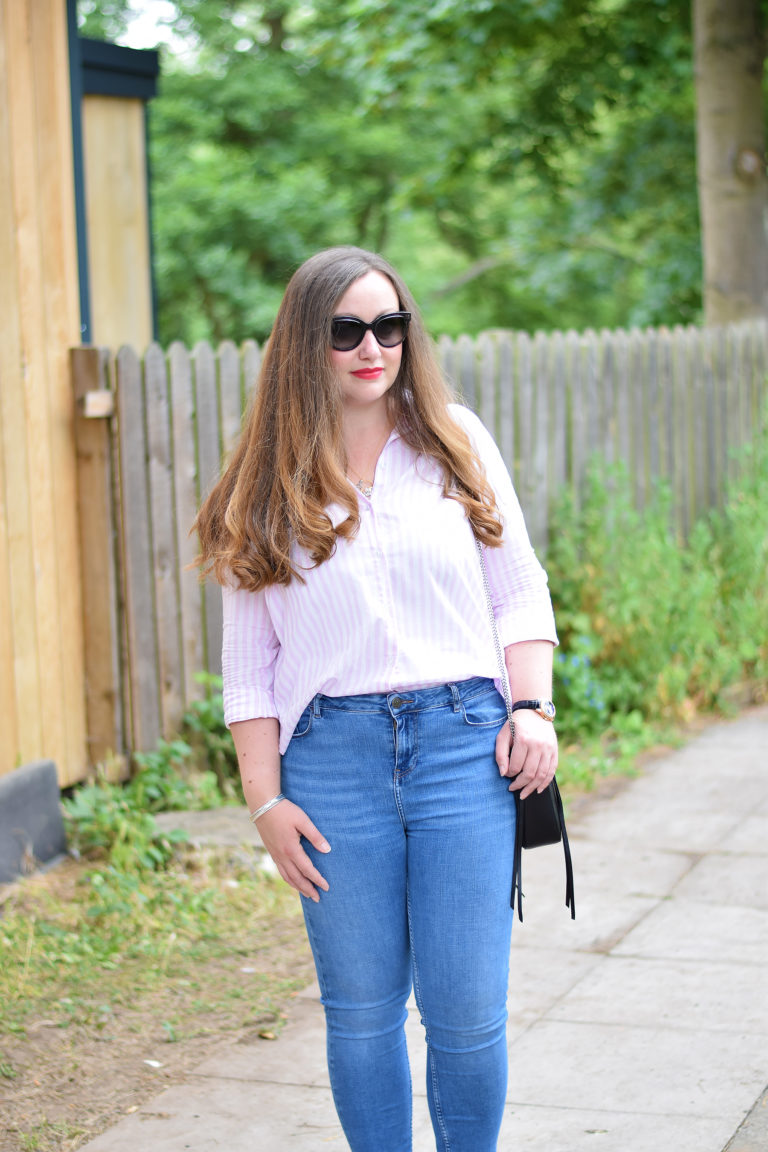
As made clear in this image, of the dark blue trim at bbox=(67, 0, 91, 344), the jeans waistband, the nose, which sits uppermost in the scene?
the dark blue trim at bbox=(67, 0, 91, 344)

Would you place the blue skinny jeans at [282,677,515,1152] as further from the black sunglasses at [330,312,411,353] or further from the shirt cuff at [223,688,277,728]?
the black sunglasses at [330,312,411,353]

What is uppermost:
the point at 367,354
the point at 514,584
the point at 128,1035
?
the point at 367,354

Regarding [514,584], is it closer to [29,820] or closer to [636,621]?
[29,820]

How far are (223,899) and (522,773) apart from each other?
7.60ft

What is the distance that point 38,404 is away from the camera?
4.93 meters

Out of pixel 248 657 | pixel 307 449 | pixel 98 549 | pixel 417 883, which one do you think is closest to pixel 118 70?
pixel 98 549

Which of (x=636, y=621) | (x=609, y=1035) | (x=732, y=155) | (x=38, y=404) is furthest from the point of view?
(x=732, y=155)

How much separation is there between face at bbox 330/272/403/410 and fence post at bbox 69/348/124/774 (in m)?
2.98

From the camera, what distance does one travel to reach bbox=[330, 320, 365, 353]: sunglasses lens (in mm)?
2279

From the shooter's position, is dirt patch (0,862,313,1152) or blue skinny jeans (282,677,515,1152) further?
dirt patch (0,862,313,1152)

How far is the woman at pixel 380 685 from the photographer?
7.26ft

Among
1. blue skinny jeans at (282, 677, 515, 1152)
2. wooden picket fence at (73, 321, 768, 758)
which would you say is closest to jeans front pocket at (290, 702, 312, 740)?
blue skinny jeans at (282, 677, 515, 1152)

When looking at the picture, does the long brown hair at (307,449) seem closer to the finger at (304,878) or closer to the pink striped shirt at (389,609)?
the pink striped shirt at (389,609)

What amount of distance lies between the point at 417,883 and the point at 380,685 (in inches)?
13.7
